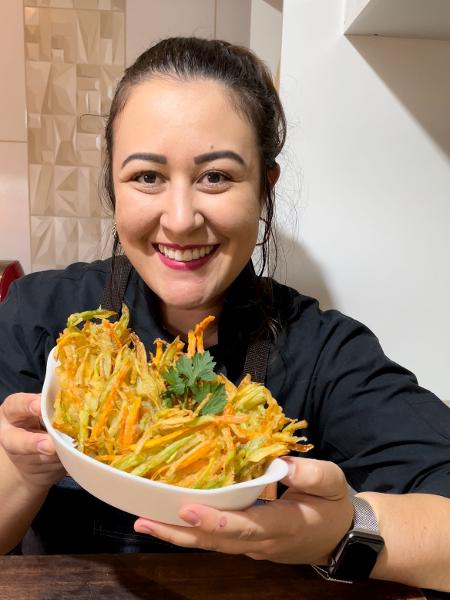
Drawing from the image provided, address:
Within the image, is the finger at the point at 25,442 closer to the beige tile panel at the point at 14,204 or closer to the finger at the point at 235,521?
the finger at the point at 235,521

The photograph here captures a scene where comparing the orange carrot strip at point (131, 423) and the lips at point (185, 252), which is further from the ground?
the lips at point (185, 252)

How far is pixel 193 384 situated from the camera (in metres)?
0.60

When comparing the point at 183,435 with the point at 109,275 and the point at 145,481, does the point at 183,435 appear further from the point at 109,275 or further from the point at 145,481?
the point at 109,275

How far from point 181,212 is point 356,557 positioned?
0.54m

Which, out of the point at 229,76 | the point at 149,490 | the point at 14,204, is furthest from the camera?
the point at 14,204

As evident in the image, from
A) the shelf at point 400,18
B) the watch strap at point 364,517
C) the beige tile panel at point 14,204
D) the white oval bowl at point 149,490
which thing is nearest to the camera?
the white oval bowl at point 149,490

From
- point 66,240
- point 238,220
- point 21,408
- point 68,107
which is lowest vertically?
point 21,408

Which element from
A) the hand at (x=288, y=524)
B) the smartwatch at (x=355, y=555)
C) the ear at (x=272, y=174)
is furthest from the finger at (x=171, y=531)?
the ear at (x=272, y=174)

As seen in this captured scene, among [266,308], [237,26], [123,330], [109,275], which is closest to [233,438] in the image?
[123,330]

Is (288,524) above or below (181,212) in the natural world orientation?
below

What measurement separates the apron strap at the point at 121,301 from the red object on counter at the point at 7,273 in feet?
3.01

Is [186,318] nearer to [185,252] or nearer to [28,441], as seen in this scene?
[185,252]

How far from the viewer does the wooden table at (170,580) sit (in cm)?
64

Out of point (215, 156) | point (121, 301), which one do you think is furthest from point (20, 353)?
point (215, 156)
